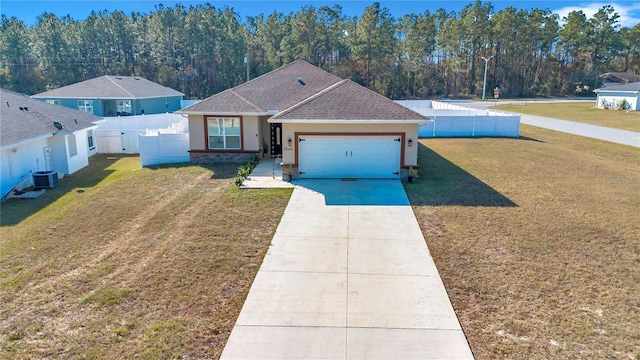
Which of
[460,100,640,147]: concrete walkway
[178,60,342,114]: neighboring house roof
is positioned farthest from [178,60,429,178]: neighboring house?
[460,100,640,147]: concrete walkway

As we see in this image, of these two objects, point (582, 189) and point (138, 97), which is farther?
point (138, 97)

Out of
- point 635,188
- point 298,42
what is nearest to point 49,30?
point 298,42

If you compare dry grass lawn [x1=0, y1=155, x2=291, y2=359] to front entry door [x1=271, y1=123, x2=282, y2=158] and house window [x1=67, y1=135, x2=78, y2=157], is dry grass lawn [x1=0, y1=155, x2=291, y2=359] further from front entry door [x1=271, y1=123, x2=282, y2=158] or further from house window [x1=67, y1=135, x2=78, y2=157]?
front entry door [x1=271, y1=123, x2=282, y2=158]

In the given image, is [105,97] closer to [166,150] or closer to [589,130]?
[166,150]

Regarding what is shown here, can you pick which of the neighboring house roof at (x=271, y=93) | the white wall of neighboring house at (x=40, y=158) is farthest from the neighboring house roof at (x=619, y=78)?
the white wall of neighboring house at (x=40, y=158)

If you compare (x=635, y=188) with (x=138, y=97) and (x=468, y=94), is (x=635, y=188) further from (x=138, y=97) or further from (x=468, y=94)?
(x=468, y=94)

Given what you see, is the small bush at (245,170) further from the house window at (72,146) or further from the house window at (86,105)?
the house window at (86,105)
